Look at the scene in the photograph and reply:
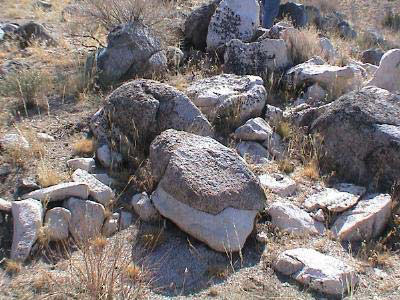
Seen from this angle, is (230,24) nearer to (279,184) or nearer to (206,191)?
(279,184)

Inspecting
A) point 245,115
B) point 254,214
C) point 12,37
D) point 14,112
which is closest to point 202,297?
point 254,214

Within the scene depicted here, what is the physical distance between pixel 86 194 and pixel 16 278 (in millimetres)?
924

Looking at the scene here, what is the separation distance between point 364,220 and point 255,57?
9.73 ft

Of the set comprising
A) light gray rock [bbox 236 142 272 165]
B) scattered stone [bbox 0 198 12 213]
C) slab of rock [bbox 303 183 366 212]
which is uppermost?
light gray rock [bbox 236 142 272 165]

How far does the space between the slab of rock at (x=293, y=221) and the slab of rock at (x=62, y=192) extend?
1.50 meters

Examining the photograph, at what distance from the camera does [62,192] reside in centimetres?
481

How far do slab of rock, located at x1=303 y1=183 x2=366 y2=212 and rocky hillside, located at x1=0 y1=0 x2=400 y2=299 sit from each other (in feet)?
0.05

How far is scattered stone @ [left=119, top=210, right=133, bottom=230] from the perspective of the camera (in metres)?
4.84

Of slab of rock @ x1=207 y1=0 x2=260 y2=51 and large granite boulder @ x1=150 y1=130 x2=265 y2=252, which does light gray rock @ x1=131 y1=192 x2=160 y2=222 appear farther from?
slab of rock @ x1=207 y1=0 x2=260 y2=51

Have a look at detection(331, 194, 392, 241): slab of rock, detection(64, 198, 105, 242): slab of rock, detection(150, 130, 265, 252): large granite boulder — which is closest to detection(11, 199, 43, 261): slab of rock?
detection(64, 198, 105, 242): slab of rock

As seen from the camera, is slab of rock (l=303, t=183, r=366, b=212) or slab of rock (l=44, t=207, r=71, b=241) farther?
slab of rock (l=303, t=183, r=366, b=212)

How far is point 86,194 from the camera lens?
4.87 m

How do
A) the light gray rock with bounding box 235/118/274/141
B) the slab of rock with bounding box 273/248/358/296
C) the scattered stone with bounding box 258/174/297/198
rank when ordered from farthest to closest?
1. the light gray rock with bounding box 235/118/274/141
2. the scattered stone with bounding box 258/174/297/198
3. the slab of rock with bounding box 273/248/358/296

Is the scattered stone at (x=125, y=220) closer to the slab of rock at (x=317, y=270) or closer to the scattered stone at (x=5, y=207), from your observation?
the scattered stone at (x=5, y=207)
